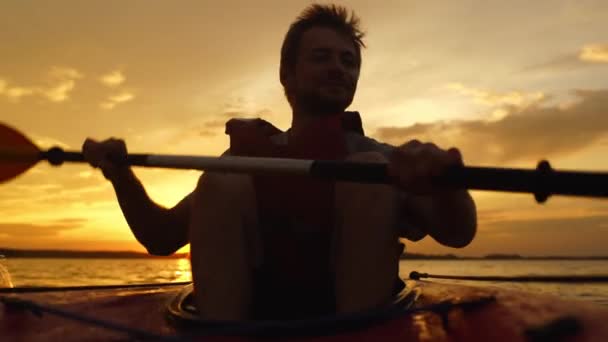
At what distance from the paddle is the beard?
755 mm

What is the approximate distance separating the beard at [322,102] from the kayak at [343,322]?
100 cm

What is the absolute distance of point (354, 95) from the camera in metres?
2.94

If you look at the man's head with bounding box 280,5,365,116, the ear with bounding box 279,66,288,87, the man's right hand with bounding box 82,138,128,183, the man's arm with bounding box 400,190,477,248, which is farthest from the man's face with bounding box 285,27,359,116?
the man's right hand with bounding box 82,138,128,183

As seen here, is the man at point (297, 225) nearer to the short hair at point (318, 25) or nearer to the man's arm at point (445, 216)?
the man's arm at point (445, 216)

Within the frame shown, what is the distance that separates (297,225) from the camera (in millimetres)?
2311

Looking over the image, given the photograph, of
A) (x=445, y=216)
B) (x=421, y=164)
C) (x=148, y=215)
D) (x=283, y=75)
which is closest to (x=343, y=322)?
(x=445, y=216)

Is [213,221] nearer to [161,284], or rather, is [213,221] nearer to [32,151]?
[32,151]

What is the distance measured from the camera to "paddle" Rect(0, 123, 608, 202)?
1475 mm

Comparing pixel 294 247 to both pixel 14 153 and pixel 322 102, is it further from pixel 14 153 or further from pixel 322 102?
pixel 14 153

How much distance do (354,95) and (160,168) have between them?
111 cm

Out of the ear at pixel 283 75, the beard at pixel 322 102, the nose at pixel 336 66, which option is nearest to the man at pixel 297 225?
the beard at pixel 322 102

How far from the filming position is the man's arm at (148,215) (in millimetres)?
Result: 2586

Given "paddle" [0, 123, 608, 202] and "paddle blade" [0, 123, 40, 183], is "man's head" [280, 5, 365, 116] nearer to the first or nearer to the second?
"paddle" [0, 123, 608, 202]

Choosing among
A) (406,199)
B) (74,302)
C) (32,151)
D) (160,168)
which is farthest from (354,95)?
(74,302)
